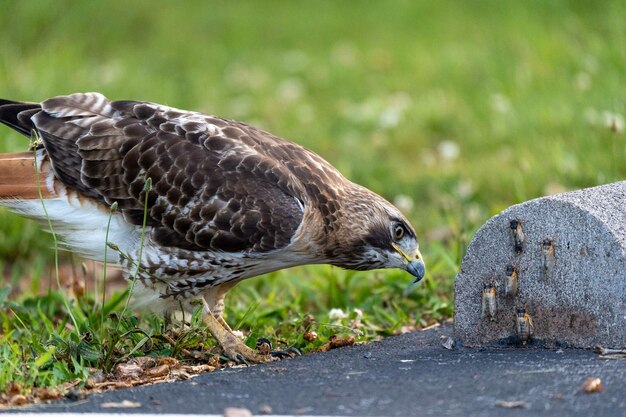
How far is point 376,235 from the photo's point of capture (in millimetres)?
5859

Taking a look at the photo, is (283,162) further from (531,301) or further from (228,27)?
(228,27)

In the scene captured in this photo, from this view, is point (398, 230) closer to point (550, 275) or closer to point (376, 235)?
point (376, 235)

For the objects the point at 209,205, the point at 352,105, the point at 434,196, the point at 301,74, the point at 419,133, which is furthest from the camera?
the point at 301,74

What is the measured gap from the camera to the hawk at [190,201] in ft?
18.1

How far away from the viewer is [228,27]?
1702cm

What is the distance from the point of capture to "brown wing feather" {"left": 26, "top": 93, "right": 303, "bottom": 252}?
5.48m

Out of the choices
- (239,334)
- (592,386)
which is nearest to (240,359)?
(239,334)

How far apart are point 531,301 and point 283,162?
4.80 ft

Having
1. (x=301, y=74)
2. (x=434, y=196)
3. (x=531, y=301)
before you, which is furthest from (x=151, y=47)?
(x=531, y=301)

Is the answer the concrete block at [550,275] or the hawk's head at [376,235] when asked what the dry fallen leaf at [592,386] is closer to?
the concrete block at [550,275]

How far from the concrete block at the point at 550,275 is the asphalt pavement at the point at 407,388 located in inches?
4.6

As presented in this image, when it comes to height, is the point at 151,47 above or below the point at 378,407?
above

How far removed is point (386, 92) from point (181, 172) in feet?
23.9

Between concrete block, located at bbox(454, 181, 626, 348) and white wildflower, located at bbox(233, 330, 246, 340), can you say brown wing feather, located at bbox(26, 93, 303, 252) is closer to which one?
white wildflower, located at bbox(233, 330, 246, 340)
